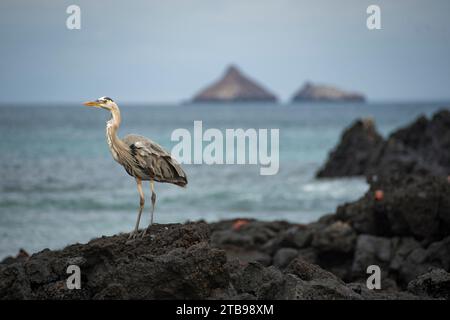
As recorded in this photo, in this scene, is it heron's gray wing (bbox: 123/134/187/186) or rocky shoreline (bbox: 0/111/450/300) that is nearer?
rocky shoreline (bbox: 0/111/450/300)

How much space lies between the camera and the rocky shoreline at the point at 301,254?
6.52m

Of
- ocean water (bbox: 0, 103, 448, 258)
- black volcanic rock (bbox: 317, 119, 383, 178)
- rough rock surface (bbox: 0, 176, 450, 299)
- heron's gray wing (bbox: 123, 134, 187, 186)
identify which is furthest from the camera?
black volcanic rock (bbox: 317, 119, 383, 178)

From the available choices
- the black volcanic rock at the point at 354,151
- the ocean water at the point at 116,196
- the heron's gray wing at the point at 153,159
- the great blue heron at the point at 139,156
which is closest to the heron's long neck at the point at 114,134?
the great blue heron at the point at 139,156

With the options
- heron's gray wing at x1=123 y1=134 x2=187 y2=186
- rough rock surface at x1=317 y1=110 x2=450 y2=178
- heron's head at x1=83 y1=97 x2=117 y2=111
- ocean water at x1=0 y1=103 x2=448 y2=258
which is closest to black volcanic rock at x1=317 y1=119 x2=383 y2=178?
rough rock surface at x1=317 y1=110 x2=450 y2=178

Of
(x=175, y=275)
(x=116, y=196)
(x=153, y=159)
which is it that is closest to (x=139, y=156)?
(x=153, y=159)

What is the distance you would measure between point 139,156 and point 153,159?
0.48ft

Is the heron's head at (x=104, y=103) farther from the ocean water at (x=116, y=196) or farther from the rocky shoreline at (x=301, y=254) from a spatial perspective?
the ocean water at (x=116, y=196)

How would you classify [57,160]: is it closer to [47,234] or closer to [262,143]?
[262,143]

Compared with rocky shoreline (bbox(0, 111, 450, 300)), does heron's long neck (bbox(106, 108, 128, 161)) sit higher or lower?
higher

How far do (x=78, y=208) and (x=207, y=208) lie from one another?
4.15m

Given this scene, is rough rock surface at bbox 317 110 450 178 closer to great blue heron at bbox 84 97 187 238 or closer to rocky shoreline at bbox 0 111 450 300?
rocky shoreline at bbox 0 111 450 300

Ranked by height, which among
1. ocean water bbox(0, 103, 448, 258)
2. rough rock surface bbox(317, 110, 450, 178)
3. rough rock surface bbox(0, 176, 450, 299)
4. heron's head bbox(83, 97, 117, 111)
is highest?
heron's head bbox(83, 97, 117, 111)

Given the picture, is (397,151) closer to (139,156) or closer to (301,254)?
(301,254)

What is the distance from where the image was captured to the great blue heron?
728 cm
